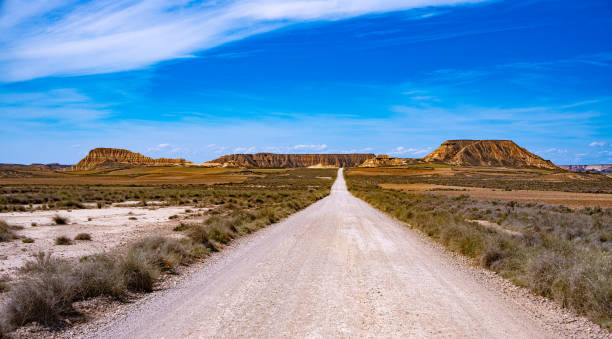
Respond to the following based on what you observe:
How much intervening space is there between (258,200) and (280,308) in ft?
98.1

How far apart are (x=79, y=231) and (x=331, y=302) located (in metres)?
14.9

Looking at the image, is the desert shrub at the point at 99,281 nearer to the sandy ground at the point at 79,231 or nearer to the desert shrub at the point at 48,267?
the desert shrub at the point at 48,267

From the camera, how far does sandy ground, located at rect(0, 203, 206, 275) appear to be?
1141 cm

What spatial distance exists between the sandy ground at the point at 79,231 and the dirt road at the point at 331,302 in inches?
216

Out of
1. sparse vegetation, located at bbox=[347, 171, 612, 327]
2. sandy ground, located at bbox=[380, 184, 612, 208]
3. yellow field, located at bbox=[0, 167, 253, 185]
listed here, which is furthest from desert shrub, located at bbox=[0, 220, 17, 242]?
yellow field, located at bbox=[0, 167, 253, 185]

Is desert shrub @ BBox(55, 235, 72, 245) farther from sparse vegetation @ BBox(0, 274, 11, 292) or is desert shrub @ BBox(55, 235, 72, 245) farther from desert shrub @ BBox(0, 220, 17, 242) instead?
sparse vegetation @ BBox(0, 274, 11, 292)

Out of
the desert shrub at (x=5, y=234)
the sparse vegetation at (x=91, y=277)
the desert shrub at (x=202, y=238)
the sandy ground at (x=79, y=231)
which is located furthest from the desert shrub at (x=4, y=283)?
the desert shrub at (x=5, y=234)

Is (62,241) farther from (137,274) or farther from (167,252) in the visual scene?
(137,274)

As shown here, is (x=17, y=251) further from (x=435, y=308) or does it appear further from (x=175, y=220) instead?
(x=435, y=308)

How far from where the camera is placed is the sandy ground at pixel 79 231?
1141 centimetres

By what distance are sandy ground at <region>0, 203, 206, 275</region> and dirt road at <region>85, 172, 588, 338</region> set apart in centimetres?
549

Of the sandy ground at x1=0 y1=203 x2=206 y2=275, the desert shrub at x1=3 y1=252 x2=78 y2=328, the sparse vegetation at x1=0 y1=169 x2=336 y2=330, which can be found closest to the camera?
the desert shrub at x1=3 y1=252 x2=78 y2=328

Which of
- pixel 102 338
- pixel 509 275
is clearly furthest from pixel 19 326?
pixel 509 275

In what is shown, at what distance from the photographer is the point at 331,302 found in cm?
632
